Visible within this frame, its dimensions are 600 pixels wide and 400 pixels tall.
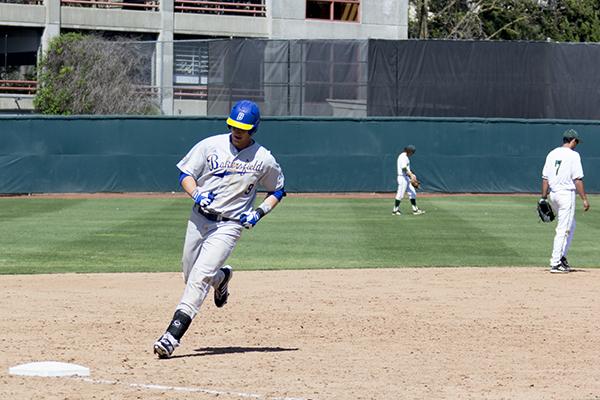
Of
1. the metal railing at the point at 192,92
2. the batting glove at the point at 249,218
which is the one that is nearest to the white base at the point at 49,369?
the batting glove at the point at 249,218

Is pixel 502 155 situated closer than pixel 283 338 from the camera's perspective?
No

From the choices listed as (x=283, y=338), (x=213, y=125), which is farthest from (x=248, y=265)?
(x=213, y=125)

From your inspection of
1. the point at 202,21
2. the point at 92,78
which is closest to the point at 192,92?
the point at 92,78

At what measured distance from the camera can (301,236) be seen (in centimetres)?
2308

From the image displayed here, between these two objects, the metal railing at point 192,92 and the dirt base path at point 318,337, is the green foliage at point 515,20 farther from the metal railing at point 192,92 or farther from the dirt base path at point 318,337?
the dirt base path at point 318,337

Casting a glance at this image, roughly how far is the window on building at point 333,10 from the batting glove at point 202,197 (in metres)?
43.8

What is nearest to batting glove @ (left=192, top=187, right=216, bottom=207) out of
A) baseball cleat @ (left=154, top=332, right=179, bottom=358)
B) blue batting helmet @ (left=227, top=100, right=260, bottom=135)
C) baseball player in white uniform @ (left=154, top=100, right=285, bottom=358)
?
baseball player in white uniform @ (left=154, top=100, right=285, bottom=358)

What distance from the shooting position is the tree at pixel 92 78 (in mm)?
41312

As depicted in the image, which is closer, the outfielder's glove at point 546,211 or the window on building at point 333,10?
the outfielder's glove at point 546,211

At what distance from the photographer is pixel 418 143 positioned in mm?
36562

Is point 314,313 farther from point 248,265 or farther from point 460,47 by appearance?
point 460,47

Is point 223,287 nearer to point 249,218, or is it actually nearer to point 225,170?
point 249,218

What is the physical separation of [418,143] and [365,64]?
370 centimetres

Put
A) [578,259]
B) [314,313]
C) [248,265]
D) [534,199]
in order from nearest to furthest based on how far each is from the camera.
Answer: [314,313] → [248,265] → [578,259] → [534,199]
